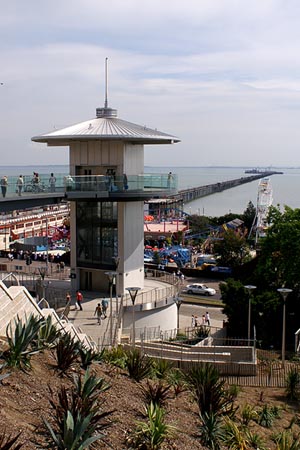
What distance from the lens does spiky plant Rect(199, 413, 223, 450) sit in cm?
968

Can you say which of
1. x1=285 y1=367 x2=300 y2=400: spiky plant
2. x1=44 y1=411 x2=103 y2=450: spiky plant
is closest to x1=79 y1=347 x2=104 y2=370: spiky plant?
x1=44 y1=411 x2=103 y2=450: spiky plant

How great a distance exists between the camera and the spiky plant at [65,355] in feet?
35.5

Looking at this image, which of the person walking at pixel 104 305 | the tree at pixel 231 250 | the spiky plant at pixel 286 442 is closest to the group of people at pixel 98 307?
the person walking at pixel 104 305

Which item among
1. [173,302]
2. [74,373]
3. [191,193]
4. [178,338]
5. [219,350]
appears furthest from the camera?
[191,193]

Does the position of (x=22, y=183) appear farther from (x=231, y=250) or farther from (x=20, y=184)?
(x=231, y=250)

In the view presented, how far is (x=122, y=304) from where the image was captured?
2367 centimetres

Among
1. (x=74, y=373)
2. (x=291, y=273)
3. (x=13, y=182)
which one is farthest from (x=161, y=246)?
(x=74, y=373)

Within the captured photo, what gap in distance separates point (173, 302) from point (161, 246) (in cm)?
3855

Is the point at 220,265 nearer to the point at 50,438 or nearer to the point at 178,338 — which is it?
the point at 178,338

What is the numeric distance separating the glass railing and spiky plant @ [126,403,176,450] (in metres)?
13.6

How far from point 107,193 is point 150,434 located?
1648cm

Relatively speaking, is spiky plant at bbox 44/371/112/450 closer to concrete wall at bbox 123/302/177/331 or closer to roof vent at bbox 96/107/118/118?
concrete wall at bbox 123/302/177/331

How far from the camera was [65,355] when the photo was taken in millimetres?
10914

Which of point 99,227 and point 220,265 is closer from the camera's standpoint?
point 99,227
